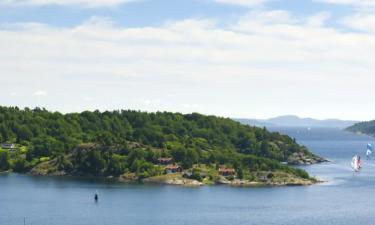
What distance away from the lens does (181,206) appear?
164625mm

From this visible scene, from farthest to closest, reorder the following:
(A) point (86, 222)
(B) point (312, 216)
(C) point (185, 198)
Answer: (C) point (185, 198) → (B) point (312, 216) → (A) point (86, 222)

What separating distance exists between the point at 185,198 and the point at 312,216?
120ft

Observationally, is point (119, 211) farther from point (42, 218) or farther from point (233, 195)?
point (233, 195)

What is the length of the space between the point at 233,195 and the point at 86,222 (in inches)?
2120

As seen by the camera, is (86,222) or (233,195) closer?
(86,222)

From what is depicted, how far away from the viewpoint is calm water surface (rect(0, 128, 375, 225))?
481ft

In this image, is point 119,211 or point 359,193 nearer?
point 119,211

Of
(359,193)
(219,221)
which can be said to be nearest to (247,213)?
(219,221)

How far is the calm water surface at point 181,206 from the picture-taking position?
146625 mm

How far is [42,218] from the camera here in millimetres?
145875

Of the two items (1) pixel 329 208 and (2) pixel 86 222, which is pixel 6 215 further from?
(1) pixel 329 208

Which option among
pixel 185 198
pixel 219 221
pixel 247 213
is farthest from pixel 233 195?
pixel 219 221

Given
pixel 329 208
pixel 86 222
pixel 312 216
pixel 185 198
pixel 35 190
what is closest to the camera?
pixel 86 222

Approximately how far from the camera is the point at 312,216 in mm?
153375
